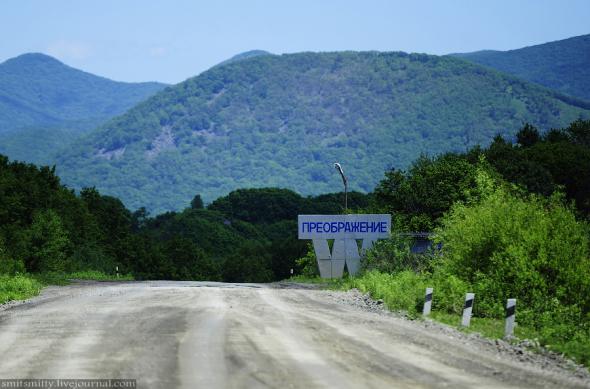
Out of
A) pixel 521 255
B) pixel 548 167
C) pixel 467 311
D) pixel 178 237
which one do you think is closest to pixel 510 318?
pixel 467 311

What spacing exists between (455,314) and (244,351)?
1068 cm

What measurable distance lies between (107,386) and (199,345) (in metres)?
3.97

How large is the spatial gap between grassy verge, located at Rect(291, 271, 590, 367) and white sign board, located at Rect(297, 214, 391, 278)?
16312 mm

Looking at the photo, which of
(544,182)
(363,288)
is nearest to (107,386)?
(363,288)

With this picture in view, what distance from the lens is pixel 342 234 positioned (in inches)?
2114

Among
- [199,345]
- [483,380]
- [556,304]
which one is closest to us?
[483,380]

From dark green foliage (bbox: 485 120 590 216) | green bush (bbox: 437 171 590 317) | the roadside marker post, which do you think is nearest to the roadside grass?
the roadside marker post

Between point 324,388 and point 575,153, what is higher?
point 575,153

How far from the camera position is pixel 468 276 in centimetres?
2806

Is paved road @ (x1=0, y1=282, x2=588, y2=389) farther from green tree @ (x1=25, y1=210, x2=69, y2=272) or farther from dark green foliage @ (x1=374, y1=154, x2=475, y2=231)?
green tree @ (x1=25, y1=210, x2=69, y2=272)

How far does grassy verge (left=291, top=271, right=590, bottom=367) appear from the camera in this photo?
18.7m

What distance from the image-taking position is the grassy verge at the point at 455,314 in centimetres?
1866

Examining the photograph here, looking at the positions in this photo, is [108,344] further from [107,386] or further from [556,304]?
[556,304]

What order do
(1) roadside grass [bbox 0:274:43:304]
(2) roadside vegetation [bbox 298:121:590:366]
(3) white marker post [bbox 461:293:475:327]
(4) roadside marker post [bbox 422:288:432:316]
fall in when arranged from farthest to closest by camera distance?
(1) roadside grass [bbox 0:274:43:304] < (4) roadside marker post [bbox 422:288:432:316] < (2) roadside vegetation [bbox 298:121:590:366] < (3) white marker post [bbox 461:293:475:327]
